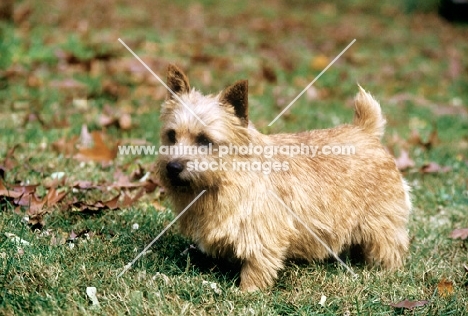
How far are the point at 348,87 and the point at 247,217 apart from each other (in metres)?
5.58

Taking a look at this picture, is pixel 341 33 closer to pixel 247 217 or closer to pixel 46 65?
pixel 46 65

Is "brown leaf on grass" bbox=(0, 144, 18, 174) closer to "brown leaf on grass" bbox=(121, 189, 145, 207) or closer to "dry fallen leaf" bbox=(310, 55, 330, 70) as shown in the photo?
"brown leaf on grass" bbox=(121, 189, 145, 207)

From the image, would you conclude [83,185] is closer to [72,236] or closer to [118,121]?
[72,236]

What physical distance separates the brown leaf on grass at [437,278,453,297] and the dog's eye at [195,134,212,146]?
5.26ft

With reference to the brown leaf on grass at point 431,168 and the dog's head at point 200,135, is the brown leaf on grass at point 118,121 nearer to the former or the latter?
the dog's head at point 200,135

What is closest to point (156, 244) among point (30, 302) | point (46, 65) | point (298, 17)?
point (30, 302)

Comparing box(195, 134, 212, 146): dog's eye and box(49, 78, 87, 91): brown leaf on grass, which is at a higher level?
box(195, 134, 212, 146): dog's eye

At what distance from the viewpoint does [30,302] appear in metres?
2.81

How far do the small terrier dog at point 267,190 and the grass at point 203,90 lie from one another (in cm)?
19

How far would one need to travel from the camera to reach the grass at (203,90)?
10.2 ft

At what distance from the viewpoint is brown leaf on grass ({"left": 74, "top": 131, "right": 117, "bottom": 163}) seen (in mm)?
4820

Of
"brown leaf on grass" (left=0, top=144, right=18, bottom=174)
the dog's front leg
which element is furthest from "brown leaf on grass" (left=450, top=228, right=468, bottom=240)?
"brown leaf on grass" (left=0, top=144, right=18, bottom=174)

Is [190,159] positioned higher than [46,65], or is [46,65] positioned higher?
[190,159]

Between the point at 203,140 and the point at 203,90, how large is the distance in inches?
178
